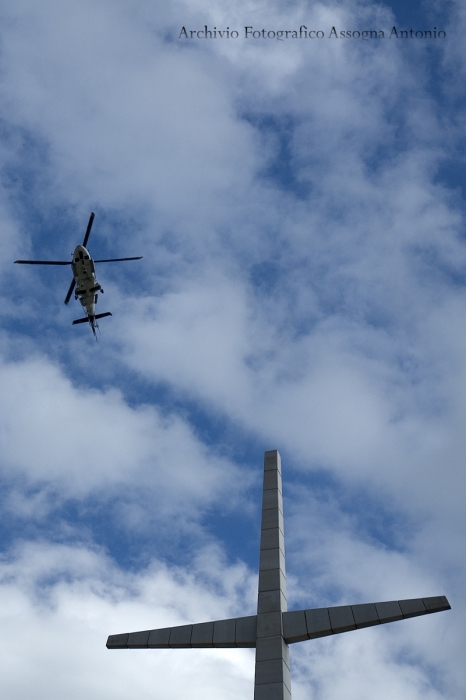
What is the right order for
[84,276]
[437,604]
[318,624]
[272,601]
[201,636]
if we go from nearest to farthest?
[437,604] → [318,624] → [201,636] → [272,601] → [84,276]

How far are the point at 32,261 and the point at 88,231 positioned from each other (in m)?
3.94

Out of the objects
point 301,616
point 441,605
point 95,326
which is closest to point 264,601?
point 301,616

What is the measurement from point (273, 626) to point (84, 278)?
2753 cm

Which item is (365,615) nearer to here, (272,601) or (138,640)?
(272,601)

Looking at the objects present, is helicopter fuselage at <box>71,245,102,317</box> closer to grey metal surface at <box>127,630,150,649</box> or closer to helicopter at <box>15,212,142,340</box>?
helicopter at <box>15,212,142,340</box>

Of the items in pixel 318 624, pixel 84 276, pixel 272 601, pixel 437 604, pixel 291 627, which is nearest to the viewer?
pixel 437 604

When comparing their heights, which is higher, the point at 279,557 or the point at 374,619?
the point at 279,557

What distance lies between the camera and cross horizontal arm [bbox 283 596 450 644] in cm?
2159

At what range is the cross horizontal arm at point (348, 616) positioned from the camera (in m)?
21.6

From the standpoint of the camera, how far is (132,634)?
24.3 metres

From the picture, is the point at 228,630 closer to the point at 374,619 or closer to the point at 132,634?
the point at 132,634

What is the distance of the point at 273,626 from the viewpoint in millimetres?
23391

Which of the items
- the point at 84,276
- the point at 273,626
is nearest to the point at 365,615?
the point at 273,626

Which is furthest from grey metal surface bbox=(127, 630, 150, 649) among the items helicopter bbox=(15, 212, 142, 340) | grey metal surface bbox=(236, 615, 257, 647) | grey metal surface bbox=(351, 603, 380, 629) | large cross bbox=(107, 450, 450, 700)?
helicopter bbox=(15, 212, 142, 340)
